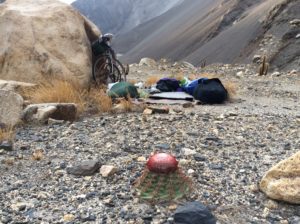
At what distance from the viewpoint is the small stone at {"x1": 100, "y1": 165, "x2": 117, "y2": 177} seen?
414cm

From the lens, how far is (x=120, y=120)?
20.5ft

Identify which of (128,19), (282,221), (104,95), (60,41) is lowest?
(282,221)

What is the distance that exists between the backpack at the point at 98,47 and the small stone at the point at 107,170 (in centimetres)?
549

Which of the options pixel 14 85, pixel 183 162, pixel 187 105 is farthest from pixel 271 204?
pixel 14 85

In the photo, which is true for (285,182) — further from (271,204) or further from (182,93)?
(182,93)

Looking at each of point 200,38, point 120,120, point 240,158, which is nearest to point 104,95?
point 120,120

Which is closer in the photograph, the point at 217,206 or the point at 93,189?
the point at 217,206

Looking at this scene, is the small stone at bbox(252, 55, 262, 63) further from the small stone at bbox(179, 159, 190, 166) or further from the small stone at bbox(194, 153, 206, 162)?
the small stone at bbox(179, 159, 190, 166)

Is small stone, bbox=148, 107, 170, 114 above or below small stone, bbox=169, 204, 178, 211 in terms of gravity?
above

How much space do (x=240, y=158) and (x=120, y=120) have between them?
1.99 m

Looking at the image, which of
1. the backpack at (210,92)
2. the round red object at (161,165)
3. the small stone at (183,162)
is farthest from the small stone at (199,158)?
the backpack at (210,92)

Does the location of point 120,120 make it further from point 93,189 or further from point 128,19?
point 128,19

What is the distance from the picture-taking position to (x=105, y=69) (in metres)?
9.32

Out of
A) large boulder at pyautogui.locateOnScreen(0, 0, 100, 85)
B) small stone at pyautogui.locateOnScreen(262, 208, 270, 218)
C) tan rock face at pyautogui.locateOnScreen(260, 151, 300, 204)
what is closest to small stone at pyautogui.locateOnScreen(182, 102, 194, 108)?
large boulder at pyautogui.locateOnScreen(0, 0, 100, 85)
